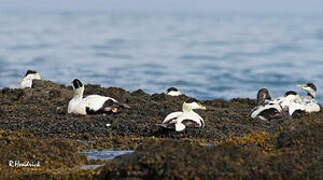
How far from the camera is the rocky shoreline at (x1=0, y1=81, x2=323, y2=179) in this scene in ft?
19.9

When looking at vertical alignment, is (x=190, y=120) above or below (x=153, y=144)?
above

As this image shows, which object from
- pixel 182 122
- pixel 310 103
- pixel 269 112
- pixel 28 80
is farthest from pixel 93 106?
pixel 28 80

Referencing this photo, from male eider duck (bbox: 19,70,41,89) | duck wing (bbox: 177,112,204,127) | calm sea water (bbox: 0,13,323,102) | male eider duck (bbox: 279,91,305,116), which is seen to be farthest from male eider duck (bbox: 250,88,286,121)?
calm sea water (bbox: 0,13,323,102)

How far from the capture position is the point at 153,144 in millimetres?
6438

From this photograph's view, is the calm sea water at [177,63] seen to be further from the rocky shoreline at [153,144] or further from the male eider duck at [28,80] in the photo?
the rocky shoreline at [153,144]

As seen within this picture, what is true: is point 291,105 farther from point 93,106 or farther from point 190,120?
point 93,106

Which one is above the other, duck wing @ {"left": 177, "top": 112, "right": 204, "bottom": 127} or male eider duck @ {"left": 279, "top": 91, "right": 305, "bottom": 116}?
male eider duck @ {"left": 279, "top": 91, "right": 305, "bottom": 116}

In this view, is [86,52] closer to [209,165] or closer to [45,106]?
[45,106]

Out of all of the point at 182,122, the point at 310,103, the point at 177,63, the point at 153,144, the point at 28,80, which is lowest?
the point at 153,144

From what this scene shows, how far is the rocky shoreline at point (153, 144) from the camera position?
6059 mm

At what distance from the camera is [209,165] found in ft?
20.0

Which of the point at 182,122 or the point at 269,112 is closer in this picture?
the point at 182,122

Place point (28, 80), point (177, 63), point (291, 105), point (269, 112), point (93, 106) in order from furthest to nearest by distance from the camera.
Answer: point (177, 63), point (28, 80), point (291, 105), point (269, 112), point (93, 106)

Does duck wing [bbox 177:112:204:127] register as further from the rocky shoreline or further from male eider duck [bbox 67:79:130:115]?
male eider duck [bbox 67:79:130:115]
